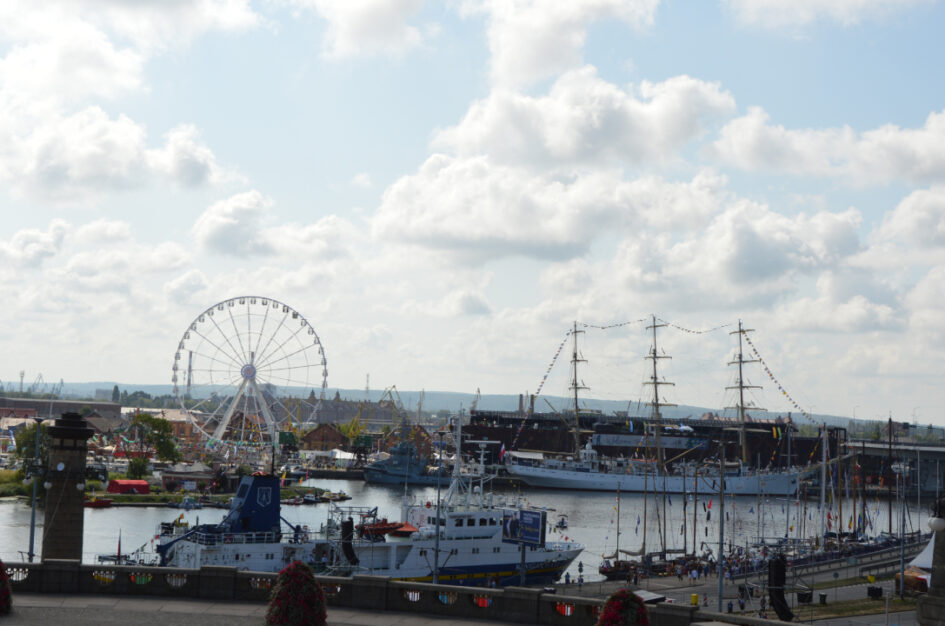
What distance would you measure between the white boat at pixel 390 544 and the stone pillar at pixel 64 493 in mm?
10002

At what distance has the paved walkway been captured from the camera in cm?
2073

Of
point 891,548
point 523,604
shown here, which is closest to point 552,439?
point 891,548

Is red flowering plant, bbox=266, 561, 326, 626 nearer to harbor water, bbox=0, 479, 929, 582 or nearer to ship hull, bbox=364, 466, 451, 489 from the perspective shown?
harbor water, bbox=0, 479, 929, 582

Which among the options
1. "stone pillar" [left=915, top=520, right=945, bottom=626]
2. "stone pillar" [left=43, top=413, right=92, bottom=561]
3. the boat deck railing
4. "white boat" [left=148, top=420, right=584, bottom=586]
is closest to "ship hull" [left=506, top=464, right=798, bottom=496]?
"white boat" [left=148, top=420, right=584, bottom=586]

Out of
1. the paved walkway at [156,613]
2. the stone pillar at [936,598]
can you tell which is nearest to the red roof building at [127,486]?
the paved walkway at [156,613]

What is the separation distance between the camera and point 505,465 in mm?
154000

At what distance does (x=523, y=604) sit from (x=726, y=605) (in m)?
26.6

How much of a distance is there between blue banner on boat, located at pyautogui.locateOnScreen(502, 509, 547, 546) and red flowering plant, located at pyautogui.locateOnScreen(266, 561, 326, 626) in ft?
117

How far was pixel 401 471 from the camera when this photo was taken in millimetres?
154125

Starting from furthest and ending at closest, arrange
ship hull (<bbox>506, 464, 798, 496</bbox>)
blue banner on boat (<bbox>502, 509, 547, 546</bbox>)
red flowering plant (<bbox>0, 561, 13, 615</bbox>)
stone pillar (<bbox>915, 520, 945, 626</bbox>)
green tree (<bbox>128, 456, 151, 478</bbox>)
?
ship hull (<bbox>506, 464, 798, 496</bbox>) → green tree (<bbox>128, 456, 151, 478</bbox>) → blue banner on boat (<bbox>502, 509, 547, 546</bbox>) → red flowering plant (<bbox>0, 561, 13, 615</bbox>) → stone pillar (<bbox>915, 520, 945, 626</bbox>)

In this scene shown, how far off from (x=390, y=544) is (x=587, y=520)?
62761 millimetres

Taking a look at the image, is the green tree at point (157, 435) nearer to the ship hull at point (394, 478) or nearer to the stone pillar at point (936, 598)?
the ship hull at point (394, 478)

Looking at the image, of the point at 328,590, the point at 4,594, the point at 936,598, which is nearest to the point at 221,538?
the point at 328,590

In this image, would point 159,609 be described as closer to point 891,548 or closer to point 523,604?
point 523,604
